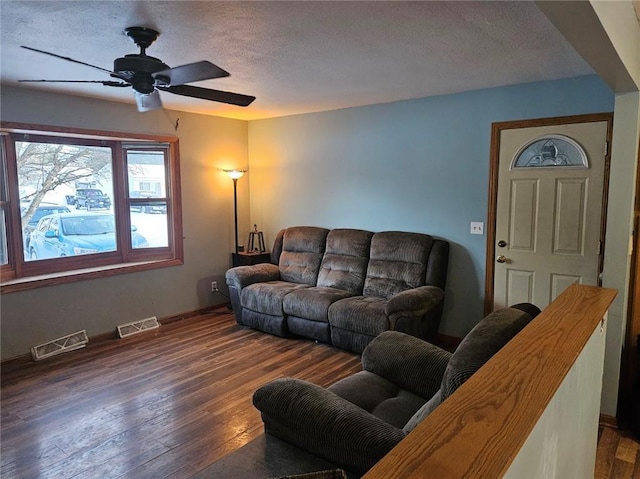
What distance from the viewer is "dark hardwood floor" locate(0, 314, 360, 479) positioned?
8.11ft

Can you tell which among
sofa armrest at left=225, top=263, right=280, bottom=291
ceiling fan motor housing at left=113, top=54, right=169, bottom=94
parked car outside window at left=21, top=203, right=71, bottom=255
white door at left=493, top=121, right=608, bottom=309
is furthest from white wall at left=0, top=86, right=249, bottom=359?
white door at left=493, top=121, right=608, bottom=309

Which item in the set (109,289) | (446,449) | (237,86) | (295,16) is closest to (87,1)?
(295,16)

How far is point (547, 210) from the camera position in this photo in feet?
12.0

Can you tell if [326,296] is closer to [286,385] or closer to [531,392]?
[286,385]

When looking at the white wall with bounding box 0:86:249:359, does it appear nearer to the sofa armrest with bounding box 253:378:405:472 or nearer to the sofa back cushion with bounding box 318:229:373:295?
the sofa back cushion with bounding box 318:229:373:295

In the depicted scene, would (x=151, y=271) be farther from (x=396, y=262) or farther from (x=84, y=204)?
(x=396, y=262)

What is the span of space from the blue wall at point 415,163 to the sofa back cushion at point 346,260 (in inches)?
8.0

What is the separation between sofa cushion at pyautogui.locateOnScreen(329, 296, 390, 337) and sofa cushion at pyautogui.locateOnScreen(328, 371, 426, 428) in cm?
138

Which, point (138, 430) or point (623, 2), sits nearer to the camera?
point (623, 2)

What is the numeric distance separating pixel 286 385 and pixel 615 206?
2.28m

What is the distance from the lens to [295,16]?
2238 millimetres

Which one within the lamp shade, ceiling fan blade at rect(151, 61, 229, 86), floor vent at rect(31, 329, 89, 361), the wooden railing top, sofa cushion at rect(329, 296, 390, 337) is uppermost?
ceiling fan blade at rect(151, 61, 229, 86)

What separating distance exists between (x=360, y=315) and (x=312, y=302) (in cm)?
55

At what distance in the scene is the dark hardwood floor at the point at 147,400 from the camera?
2.47 meters
